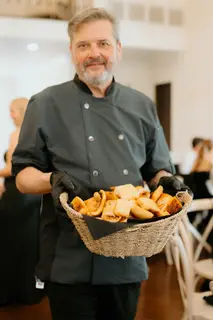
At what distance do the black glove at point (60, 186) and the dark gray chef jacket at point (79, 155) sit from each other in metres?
0.10

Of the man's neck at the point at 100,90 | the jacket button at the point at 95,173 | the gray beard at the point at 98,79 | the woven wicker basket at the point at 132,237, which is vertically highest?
the gray beard at the point at 98,79

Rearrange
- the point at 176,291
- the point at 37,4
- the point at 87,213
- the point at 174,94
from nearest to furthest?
the point at 87,213 < the point at 176,291 < the point at 37,4 < the point at 174,94

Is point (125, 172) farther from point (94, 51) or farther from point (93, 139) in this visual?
point (94, 51)

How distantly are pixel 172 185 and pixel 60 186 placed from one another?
34 cm

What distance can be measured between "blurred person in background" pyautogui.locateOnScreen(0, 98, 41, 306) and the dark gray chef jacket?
1.62m

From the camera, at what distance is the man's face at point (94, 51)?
139 cm

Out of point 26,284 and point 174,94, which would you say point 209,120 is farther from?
point 26,284

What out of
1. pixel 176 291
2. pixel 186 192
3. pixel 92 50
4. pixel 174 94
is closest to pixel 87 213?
pixel 186 192

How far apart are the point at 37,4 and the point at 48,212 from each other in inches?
249

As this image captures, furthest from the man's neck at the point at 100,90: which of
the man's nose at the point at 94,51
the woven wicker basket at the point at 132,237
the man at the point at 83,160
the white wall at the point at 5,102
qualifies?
the white wall at the point at 5,102

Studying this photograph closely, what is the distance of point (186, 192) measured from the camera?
4.35 feet

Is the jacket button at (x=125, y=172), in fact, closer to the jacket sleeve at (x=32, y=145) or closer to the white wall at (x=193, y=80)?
the jacket sleeve at (x=32, y=145)

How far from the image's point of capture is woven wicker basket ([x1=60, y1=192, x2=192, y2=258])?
1134 millimetres

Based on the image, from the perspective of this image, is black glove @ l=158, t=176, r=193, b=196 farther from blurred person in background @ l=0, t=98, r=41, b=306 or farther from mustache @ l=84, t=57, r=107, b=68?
blurred person in background @ l=0, t=98, r=41, b=306
